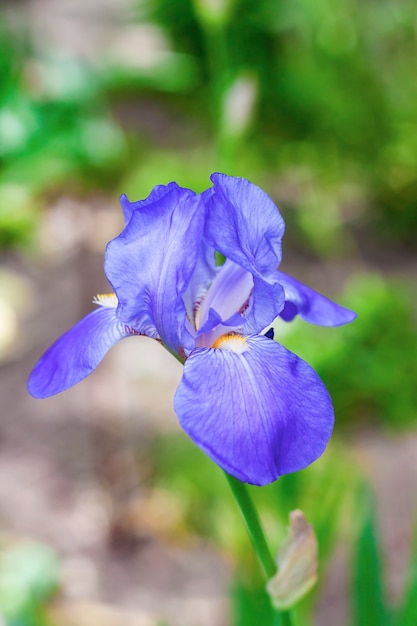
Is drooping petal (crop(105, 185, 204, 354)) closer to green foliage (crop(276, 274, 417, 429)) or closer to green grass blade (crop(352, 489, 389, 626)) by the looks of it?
green grass blade (crop(352, 489, 389, 626))

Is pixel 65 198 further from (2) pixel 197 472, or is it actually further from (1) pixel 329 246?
(2) pixel 197 472

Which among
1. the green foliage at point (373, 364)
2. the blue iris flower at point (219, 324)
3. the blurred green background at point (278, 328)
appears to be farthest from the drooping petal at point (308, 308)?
the green foliage at point (373, 364)

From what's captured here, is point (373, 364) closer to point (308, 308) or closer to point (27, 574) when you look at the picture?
point (27, 574)

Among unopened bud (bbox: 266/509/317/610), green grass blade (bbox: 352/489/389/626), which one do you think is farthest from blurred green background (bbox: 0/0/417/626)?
unopened bud (bbox: 266/509/317/610)

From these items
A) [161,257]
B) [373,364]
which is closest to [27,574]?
[373,364]

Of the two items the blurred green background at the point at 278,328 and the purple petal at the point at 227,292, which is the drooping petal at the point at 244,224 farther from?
the blurred green background at the point at 278,328

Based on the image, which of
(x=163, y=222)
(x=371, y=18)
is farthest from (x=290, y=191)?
(x=163, y=222)
